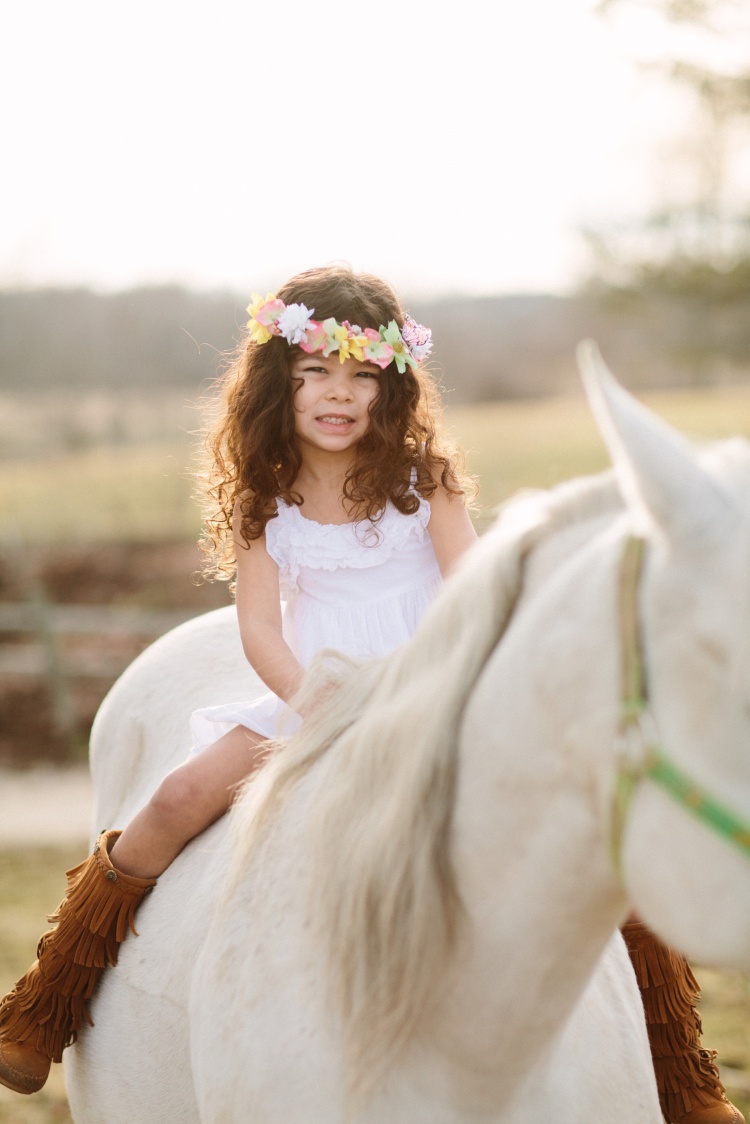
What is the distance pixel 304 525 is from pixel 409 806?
1152 mm

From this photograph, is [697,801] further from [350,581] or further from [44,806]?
[44,806]

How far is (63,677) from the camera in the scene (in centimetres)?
1000

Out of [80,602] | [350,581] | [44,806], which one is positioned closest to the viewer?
[350,581]

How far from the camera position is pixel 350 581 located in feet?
7.60

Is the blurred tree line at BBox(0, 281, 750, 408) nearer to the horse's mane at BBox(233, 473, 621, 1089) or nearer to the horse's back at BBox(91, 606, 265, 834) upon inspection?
the horse's back at BBox(91, 606, 265, 834)

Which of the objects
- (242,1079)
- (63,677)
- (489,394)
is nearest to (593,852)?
(242,1079)

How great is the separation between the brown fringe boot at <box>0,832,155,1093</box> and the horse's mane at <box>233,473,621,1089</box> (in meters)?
0.94

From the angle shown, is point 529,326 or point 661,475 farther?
point 529,326

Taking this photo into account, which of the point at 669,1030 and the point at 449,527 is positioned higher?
the point at 449,527

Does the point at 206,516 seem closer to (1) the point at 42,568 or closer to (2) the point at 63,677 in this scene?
(2) the point at 63,677

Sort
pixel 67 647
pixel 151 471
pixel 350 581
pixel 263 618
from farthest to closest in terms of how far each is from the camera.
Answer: pixel 151 471, pixel 67 647, pixel 350 581, pixel 263 618

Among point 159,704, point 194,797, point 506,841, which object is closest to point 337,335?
point 194,797

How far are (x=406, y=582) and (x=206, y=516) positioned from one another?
1.65 ft

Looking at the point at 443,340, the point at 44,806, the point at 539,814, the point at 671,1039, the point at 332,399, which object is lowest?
the point at 44,806
